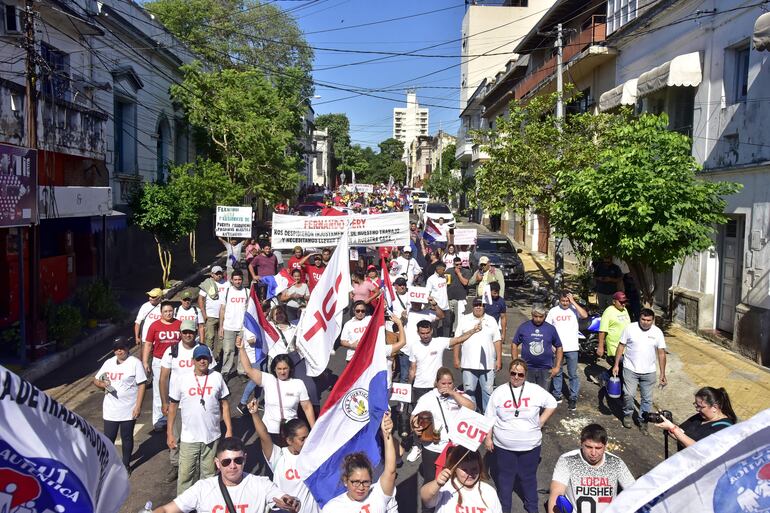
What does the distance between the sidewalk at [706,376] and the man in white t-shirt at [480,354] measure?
10.9 ft

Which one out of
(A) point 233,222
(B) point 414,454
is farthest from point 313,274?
(A) point 233,222

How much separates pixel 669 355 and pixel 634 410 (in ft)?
11.9

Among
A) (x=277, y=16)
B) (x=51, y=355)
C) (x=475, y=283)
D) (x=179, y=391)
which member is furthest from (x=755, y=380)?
(x=277, y=16)

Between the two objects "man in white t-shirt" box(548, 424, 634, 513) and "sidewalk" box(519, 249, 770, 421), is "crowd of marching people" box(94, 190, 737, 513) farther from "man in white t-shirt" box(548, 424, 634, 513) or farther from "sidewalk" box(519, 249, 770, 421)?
"sidewalk" box(519, 249, 770, 421)

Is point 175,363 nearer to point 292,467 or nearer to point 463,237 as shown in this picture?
→ point 292,467

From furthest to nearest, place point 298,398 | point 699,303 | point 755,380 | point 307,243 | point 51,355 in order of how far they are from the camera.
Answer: point 699,303 < point 307,243 < point 51,355 < point 755,380 < point 298,398

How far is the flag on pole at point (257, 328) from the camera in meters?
8.02

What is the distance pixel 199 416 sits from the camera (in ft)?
20.8

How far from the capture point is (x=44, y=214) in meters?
12.5

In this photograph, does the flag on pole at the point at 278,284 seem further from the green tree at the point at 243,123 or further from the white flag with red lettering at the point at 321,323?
the green tree at the point at 243,123

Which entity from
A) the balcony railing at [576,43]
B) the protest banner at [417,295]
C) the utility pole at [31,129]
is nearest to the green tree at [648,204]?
the protest banner at [417,295]

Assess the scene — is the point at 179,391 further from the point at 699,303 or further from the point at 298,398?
the point at 699,303

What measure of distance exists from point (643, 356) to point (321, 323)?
4243mm

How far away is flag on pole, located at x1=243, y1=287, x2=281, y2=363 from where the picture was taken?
26.3ft
